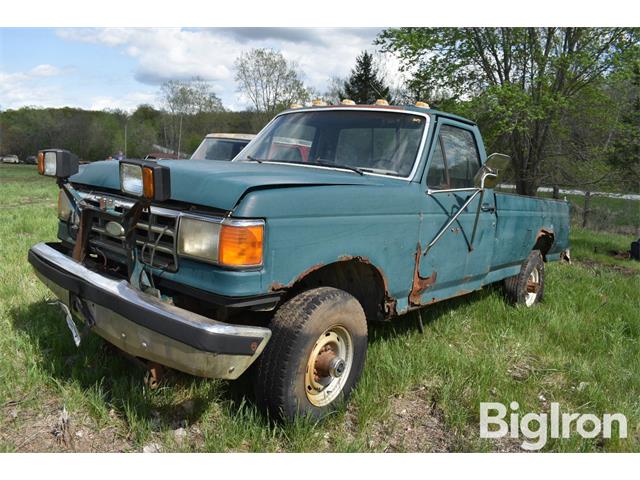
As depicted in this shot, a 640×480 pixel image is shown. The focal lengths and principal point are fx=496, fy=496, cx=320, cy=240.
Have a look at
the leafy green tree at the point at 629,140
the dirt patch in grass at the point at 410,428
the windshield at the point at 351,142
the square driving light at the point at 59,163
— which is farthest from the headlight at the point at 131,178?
the leafy green tree at the point at 629,140

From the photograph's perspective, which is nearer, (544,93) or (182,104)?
(544,93)

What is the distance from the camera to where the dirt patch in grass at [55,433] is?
2746 mm

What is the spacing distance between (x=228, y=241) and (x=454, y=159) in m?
2.50

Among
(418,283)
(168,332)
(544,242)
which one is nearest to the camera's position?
(168,332)

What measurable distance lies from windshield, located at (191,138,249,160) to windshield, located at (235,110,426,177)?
6.52 meters

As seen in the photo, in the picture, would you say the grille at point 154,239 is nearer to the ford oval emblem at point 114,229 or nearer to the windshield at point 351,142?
the ford oval emblem at point 114,229

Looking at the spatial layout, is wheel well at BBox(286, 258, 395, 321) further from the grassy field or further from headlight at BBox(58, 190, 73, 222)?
headlight at BBox(58, 190, 73, 222)

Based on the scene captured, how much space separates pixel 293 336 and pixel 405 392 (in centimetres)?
127

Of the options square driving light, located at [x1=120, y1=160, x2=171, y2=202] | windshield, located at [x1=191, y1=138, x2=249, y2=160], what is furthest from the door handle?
windshield, located at [x1=191, y1=138, x2=249, y2=160]

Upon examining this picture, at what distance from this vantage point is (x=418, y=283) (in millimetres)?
3621

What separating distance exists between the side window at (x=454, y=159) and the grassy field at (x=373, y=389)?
1.38m

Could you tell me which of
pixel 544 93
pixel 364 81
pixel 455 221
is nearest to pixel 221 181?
pixel 455 221

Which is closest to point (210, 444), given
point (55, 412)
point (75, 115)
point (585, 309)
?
point (55, 412)

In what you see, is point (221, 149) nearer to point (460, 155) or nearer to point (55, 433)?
point (460, 155)
